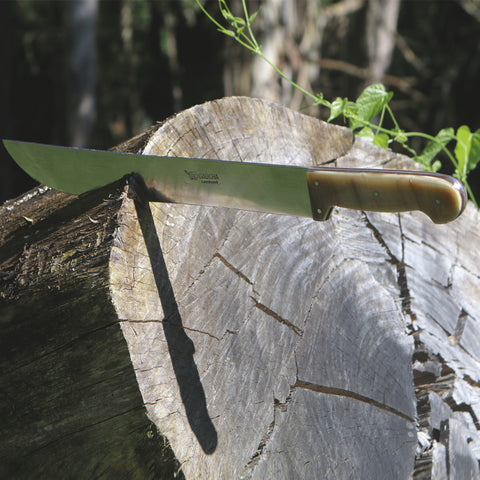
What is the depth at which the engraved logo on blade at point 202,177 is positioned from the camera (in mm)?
1023

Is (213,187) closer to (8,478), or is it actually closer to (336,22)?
(8,478)

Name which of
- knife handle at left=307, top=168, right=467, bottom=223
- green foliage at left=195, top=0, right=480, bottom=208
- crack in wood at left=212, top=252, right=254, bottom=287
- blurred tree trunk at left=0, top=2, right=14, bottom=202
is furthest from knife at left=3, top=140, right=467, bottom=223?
blurred tree trunk at left=0, top=2, right=14, bottom=202

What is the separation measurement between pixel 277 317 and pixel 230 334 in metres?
0.12

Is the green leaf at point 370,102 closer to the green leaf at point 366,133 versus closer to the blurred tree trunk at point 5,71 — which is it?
the green leaf at point 366,133

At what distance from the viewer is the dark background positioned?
5879 mm


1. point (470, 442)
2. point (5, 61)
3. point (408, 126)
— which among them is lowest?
point (408, 126)

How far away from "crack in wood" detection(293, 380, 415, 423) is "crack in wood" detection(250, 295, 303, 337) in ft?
0.32

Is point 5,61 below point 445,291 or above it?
below

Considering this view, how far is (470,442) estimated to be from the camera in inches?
52.6

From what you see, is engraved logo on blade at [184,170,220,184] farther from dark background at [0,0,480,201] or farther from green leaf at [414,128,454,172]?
dark background at [0,0,480,201]

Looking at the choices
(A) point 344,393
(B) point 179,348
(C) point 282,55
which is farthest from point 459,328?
(C) point 282,55

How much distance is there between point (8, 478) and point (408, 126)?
5.97 metres

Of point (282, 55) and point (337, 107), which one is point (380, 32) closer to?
point (282, 55)

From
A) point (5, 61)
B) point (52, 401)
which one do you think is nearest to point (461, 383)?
point (52, 401)
